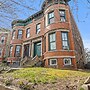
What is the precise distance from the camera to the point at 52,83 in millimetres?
6496

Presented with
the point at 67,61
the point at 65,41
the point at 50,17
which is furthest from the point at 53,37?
the point at 67,61

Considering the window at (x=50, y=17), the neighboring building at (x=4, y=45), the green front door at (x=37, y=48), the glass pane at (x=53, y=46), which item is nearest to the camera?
the glass pane at (x=53, y=46)

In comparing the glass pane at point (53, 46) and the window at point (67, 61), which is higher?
the glass pane at point (53, 46)

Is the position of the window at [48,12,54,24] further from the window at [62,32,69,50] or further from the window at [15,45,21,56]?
the window at [15,45,21,56]

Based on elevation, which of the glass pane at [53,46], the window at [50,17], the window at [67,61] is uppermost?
the window at [50,17]

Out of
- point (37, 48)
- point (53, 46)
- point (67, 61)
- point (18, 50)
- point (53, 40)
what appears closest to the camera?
point (67, 61)

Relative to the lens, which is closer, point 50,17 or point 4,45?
point 50,17

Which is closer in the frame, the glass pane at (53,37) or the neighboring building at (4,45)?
the glass pane at (53,37)

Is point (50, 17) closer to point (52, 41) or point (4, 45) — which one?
point (52, 41)

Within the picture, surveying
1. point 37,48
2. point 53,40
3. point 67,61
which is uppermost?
point 53,40

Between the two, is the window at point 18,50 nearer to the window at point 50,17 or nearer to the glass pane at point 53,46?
the window at point 50,17

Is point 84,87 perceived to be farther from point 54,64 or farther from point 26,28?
point 26,28

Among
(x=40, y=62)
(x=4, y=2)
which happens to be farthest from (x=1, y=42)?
(x=4, y=2)

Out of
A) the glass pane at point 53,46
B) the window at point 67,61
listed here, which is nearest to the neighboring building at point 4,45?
the glass pane at point 53,46
